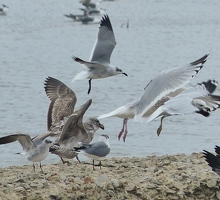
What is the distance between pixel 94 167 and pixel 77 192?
1149 millimetres

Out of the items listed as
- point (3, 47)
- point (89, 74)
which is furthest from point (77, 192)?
point (3, 47)

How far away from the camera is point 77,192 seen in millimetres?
6895

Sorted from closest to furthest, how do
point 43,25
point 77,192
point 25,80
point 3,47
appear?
point 77,192, point 25,80, point 3,47, point 43,25

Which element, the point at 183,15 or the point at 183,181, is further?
the point at 183,15

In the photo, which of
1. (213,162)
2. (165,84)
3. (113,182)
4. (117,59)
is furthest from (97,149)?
(117,59)

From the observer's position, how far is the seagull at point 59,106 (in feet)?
27.5

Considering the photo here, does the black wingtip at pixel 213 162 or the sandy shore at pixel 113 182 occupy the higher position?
the black wingtip at pixel 213 162

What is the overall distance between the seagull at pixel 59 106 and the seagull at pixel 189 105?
1.00 m

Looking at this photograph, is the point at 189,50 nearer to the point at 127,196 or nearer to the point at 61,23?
the point at 61,23

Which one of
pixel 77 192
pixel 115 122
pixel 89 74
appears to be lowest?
pixel 115 122

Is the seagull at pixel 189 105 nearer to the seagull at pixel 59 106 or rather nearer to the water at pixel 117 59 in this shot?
the seagull at pixel 59 106

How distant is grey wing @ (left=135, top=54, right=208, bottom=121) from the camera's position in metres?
8.29

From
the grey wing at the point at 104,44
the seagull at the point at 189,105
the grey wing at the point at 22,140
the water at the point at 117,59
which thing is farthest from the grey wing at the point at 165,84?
the water at the point at 117,59

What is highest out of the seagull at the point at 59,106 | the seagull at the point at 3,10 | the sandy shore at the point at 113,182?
the sandy shore at the point at 113,182
